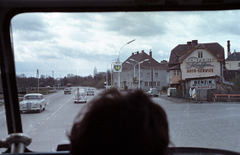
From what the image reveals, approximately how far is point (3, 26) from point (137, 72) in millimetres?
1241

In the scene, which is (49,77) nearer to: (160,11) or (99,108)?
(160,11)

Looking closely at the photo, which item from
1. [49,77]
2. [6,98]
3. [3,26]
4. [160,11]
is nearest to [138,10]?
[160,11]

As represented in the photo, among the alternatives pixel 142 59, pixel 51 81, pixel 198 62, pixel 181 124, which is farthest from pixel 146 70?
pixel 181 124

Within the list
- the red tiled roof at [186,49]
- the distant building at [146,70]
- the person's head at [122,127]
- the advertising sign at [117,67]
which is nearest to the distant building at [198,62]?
the red tiled roof at [186,49]

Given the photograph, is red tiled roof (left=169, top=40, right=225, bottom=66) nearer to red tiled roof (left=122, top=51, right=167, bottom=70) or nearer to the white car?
red tiled roof (left=122, top=51, right=167, bottom=70)

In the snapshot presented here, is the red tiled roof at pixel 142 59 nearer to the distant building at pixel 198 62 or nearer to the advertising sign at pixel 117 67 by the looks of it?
the advertising sign at pixel 117 67

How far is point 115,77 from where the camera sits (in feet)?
5.70

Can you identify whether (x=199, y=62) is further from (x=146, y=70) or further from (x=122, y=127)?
(x=122, y=127)

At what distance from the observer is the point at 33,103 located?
240 cm

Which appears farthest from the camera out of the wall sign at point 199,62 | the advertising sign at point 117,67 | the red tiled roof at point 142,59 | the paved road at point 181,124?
the paved road at point 181,124

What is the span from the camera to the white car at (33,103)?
7.33 ft

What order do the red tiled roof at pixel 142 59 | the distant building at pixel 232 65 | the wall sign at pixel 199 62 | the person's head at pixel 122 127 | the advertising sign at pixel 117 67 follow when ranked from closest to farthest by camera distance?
the person's head at pixel 122 127, the advertising sign at pixel 117 67, the red tiled roof at pixel 142 59, the distant building at pixel 232 65, the wall sign at pixel 199 62

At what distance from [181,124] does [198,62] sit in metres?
4.08

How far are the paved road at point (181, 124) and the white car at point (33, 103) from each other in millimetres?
64
